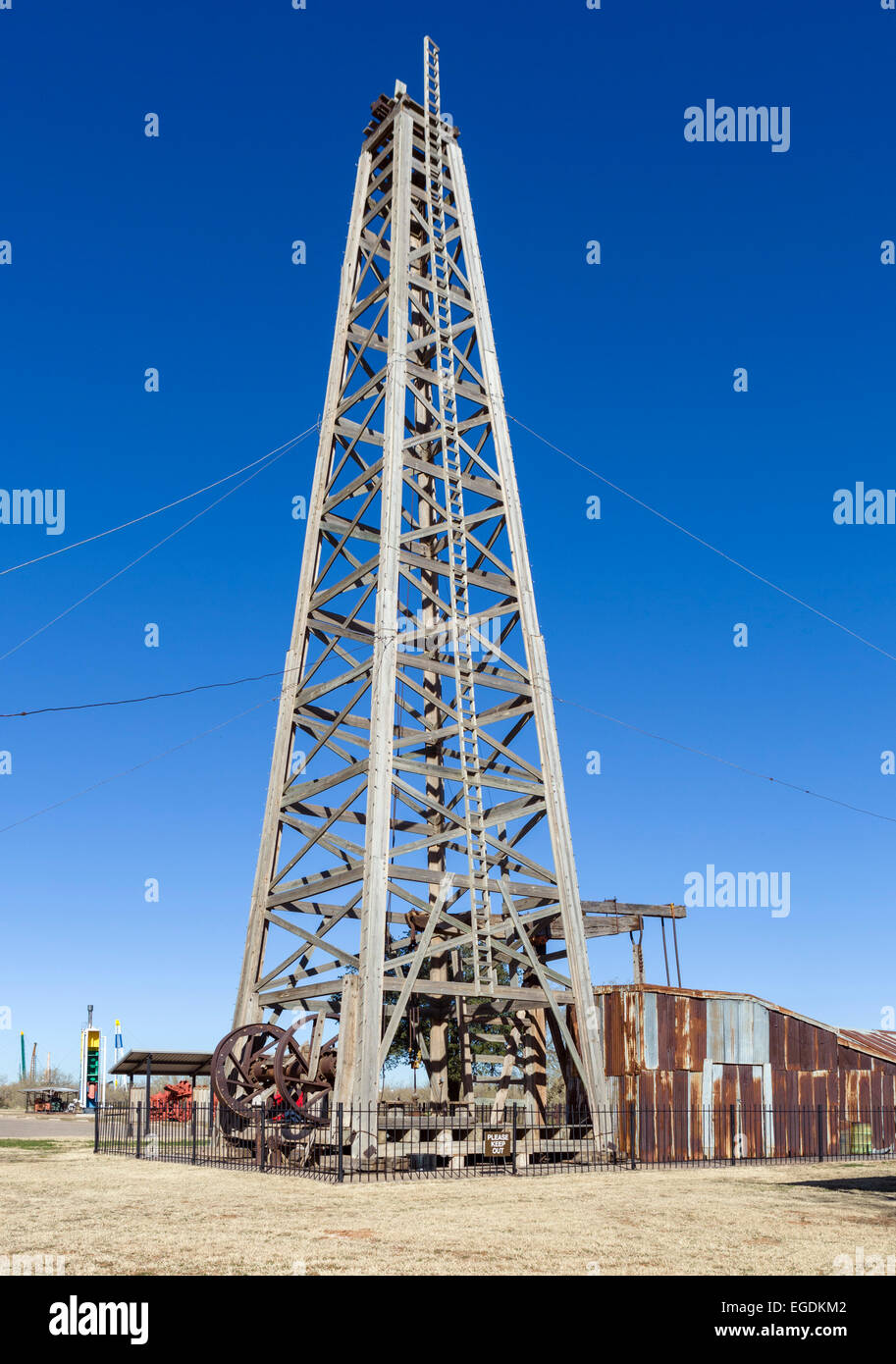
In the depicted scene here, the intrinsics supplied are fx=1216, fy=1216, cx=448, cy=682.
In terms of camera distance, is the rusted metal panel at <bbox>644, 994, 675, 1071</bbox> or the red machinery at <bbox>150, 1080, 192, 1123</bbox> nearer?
the rusted metal panel at <bbox>644, 994, 675, 1071</bbox>

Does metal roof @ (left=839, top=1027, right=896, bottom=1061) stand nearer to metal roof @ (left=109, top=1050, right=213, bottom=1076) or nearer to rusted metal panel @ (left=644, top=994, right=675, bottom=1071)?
rusted metal panel @ (left=644, top=994, right=675, bottom=1071)

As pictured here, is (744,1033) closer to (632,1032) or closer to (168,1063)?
(632,1032)

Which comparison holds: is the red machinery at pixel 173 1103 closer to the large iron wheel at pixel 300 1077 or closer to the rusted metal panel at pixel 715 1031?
the large iron wheel at pixel 300 1077

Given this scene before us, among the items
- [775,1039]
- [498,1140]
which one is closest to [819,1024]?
[775,1039]

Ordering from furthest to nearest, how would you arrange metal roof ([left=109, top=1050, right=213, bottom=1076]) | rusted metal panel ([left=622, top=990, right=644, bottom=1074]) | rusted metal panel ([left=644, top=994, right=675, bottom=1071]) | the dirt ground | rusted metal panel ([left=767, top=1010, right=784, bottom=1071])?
1. metal roof ([left=109, top=1050, right=213, bottom=1076])
2. rusted metal panel ([left=767, top=1010, right=784, bottom=1071])
3. rusted metal panel ([left=644, top=994, right=675, bottom=1071])
4. rusted metal panel ([left=622, top=990, right=644, bottom=1074])
5. the dirt ground

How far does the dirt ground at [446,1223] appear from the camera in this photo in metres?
10.8

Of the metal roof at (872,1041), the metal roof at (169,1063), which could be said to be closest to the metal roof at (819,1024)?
the metal roof at (872,1041)

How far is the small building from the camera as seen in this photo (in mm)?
25031

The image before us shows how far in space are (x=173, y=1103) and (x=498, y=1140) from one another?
28008mm

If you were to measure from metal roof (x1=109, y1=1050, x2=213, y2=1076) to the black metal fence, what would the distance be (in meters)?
6.03

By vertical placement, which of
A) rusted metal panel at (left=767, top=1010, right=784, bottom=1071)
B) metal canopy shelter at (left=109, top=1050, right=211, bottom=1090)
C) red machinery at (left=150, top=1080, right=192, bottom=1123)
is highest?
rusted metal panel at (left=767, top=1010, right=784, bottom=1071)

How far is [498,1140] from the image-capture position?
821 inches

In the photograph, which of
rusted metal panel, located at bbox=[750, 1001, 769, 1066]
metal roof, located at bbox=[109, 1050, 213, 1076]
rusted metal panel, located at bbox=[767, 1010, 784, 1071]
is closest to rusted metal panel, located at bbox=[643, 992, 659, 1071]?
rusted metal panel, located at bbox=[750, 1001, 769, 1066]

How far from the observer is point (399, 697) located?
24.4 m
